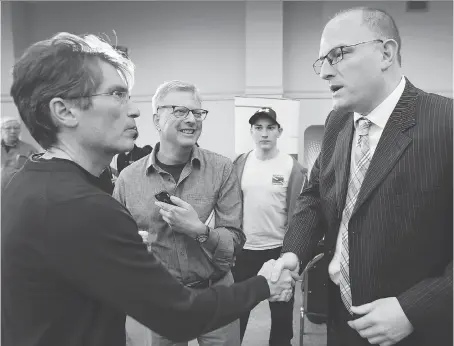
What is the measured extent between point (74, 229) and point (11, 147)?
363 centimetres

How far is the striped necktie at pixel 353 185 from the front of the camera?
147 centimetres

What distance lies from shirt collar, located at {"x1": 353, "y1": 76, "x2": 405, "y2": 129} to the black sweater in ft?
2.67

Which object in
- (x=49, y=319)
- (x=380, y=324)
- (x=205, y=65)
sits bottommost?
(x=380, y=324)

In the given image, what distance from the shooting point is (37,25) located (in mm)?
7469

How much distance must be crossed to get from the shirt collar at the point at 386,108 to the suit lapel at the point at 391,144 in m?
0.02

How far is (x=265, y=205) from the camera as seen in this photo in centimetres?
342

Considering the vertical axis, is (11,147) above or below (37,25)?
below

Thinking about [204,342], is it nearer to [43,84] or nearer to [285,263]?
[285,263]

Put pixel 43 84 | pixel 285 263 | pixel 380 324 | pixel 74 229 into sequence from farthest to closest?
pixel 285 263 < pixel 380 324 < pixel 43 84 < pixel 74 229

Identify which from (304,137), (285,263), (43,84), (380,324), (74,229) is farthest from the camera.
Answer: (304,137)

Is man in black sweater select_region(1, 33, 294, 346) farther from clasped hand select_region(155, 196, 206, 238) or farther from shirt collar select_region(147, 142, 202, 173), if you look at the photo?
shirt collar select_region(147, 142, 202, 173)

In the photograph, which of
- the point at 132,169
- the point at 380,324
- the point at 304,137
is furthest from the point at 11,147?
the point at 304,137

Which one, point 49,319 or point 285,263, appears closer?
point 49,319

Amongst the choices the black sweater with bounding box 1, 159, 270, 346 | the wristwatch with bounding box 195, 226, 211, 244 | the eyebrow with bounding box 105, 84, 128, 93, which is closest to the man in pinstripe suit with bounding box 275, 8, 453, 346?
the wristwatch with bounding box 195, 226, 211, 244
